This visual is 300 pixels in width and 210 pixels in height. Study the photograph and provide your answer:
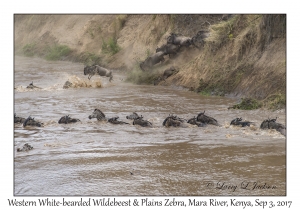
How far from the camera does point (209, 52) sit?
17.3 m

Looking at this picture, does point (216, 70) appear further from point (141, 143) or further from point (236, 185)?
point (236, 185)

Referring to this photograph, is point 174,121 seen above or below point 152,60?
below

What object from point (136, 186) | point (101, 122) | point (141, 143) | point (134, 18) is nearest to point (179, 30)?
point (134, 18)

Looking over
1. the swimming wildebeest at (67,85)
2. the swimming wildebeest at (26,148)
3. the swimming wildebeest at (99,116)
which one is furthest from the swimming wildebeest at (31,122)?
the swimming wildebeest at (67,85)

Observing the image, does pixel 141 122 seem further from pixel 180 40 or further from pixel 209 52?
pixel 180 40

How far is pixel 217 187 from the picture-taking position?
6.10m

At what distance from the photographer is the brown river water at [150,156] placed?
6219 mm

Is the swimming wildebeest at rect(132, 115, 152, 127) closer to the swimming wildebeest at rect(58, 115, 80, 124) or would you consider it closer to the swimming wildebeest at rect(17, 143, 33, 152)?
the swimming wildebeest at rect(58, 115, 80, 124)

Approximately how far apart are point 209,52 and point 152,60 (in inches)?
141

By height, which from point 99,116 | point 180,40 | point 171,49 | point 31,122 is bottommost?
point 31,122

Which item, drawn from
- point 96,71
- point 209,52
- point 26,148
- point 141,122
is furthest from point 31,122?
point 96,71

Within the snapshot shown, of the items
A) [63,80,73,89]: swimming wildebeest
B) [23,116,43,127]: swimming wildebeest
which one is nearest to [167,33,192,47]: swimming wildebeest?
[63,80,73,89]: swimming wildebeest

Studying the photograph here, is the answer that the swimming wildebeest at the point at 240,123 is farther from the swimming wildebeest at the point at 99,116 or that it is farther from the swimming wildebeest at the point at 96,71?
the swimming wildebeest at the point at 96,71

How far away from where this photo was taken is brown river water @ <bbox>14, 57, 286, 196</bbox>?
6.22 meters
